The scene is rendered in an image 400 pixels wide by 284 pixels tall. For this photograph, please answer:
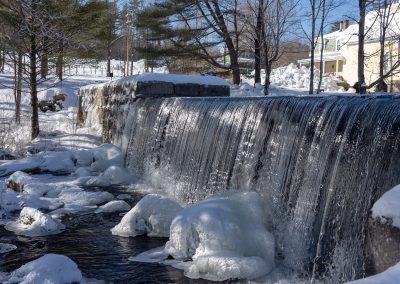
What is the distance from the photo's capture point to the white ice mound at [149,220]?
5586 millimetres

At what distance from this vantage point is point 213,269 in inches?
170

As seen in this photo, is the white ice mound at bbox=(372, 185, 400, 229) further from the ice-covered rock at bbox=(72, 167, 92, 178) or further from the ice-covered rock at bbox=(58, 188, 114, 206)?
the ice-covered rock at bbox=(72, 167, 92, 178)

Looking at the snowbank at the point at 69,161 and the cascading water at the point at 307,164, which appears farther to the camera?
the snowbank at the point at 69,161

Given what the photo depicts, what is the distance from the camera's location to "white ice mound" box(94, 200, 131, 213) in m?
6.65

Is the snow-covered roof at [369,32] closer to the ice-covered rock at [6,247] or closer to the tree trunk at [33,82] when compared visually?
the tree trunk at [33,82]

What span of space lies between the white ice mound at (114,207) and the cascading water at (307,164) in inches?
38.9

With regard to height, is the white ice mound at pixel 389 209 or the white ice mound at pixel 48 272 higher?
the white ice mound at pixel 389 209

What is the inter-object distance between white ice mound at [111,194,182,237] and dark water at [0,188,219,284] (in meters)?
0.11

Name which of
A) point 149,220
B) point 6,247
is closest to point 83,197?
point 149,220

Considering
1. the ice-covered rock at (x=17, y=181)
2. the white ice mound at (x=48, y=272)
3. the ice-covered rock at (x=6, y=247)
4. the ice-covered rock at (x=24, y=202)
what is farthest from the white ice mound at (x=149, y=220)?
the ice-covered rock at (x=17, y=181)

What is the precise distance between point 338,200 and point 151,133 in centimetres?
→ 514

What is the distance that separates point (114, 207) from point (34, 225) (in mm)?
1283

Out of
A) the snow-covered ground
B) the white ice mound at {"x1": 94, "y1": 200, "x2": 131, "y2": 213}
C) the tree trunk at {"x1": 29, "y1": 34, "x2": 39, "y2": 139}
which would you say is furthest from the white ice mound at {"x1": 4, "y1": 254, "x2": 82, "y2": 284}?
the tree trunk at {"x1": 29, "y1": 34, "x2": 39, "y2": 139}

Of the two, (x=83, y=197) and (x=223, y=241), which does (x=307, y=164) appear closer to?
(x=223, y=241)
